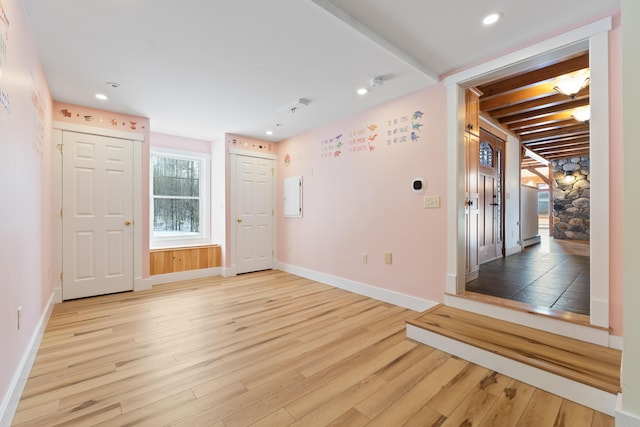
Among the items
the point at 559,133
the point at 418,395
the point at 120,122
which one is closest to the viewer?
the point at 418,395

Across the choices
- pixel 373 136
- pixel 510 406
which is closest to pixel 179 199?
pixel 373 136

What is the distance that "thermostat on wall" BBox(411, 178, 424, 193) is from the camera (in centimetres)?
299

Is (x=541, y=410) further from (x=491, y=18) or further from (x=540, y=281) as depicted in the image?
(x=491, y=18)

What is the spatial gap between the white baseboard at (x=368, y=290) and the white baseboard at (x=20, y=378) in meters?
3.09

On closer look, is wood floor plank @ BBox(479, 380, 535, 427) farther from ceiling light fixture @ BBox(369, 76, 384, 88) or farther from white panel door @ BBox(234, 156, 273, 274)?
→ white panel door @ BBox(234, 156, 273, 274)

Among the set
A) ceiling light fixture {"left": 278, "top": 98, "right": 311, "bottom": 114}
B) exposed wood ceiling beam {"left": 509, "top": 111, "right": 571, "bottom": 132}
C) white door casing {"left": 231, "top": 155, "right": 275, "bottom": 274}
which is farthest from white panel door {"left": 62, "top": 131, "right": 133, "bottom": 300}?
exposed wood ceiling beam {"left": 509, "top": 111, "right": 571, "bottom": 132}

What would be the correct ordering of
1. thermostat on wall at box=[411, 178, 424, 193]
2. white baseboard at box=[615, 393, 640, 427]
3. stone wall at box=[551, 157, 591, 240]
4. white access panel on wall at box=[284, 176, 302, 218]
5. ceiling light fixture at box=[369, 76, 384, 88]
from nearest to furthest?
1. white baseboard at box=[615, 393, 640, 427]
2. ceiling light fixture at box=[369, 76, 384, 88]
3. thermostat on wall at box=[411, 178, 424, 193]
4. white access panel on wall at box=[284, 176, 302, 218]
5. stone wall at box=[551, 157, 591, 240]

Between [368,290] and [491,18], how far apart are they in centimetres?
295

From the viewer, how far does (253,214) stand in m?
4.96

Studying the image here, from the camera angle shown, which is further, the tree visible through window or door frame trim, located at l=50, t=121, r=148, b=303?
the tree visible through window

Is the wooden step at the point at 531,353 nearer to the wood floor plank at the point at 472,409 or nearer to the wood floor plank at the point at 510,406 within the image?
the wood floor plank at the point at 510,406

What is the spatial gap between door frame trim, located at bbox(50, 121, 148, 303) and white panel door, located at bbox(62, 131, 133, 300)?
4cm

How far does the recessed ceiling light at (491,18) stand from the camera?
1.95 meters

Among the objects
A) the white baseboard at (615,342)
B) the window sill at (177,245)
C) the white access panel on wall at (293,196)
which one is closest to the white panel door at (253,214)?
the white access panel on wall at (293,196)
